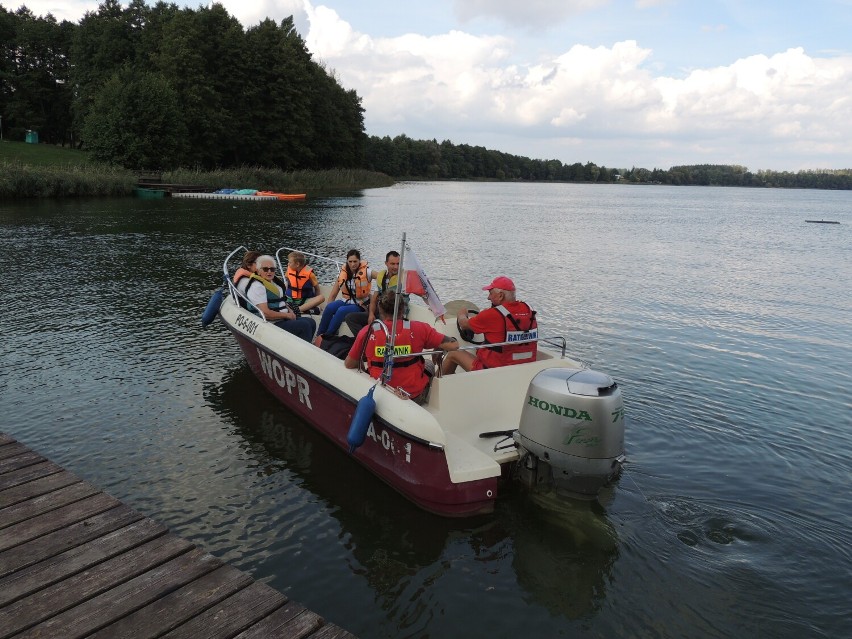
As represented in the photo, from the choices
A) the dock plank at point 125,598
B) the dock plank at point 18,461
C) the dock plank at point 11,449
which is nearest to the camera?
the dock plank at point 125,598

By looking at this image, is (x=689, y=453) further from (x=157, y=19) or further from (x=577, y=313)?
(x=157, y=19)

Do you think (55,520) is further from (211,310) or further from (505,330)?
(211,310)

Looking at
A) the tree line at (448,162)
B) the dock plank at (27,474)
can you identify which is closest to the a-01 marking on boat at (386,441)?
the dock plank at (27,474)

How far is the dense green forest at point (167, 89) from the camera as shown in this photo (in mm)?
50438

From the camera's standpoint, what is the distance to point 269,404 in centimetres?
911

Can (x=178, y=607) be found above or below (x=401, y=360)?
below

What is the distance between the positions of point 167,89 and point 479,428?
2161 inches

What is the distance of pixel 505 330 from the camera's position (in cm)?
698

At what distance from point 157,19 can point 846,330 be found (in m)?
68.1

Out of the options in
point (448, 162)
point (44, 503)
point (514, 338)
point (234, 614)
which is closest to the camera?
point (234, 614)

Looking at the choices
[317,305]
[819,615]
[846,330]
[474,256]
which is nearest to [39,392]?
[317,305]

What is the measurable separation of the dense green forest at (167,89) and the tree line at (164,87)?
0.36 feet

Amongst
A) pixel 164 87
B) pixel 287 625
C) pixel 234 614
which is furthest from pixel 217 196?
pixel 287 625

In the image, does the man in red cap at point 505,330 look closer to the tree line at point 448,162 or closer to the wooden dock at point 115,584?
the wooden dock at point 115,584
